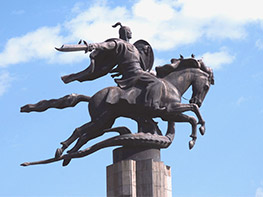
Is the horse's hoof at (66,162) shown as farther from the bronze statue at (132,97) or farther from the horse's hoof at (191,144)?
the horse's hoof at (191,144)

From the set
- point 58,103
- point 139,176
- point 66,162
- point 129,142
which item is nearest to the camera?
point 139,176

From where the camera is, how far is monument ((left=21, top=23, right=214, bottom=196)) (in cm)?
1719

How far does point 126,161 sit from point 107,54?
274 cm

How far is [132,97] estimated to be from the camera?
57.5 ft

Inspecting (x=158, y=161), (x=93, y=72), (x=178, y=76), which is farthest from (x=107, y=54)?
(x=158, y=161)

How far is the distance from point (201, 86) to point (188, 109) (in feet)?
2.60

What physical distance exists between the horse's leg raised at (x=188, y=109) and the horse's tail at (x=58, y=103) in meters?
2.11

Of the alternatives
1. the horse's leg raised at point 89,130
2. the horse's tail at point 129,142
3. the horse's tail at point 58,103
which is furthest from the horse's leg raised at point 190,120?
the horse's tail at point 58,103

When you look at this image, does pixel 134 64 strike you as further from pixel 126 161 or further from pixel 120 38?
pixel 126 161

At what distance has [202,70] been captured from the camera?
18.3 metres

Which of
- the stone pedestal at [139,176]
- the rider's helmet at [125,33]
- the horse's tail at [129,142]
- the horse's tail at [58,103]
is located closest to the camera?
the stone pedestal at [139,176]

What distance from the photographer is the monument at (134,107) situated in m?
17.2

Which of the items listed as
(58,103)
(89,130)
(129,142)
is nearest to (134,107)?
(129,142)

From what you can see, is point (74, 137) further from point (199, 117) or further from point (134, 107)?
point (199, 117)
